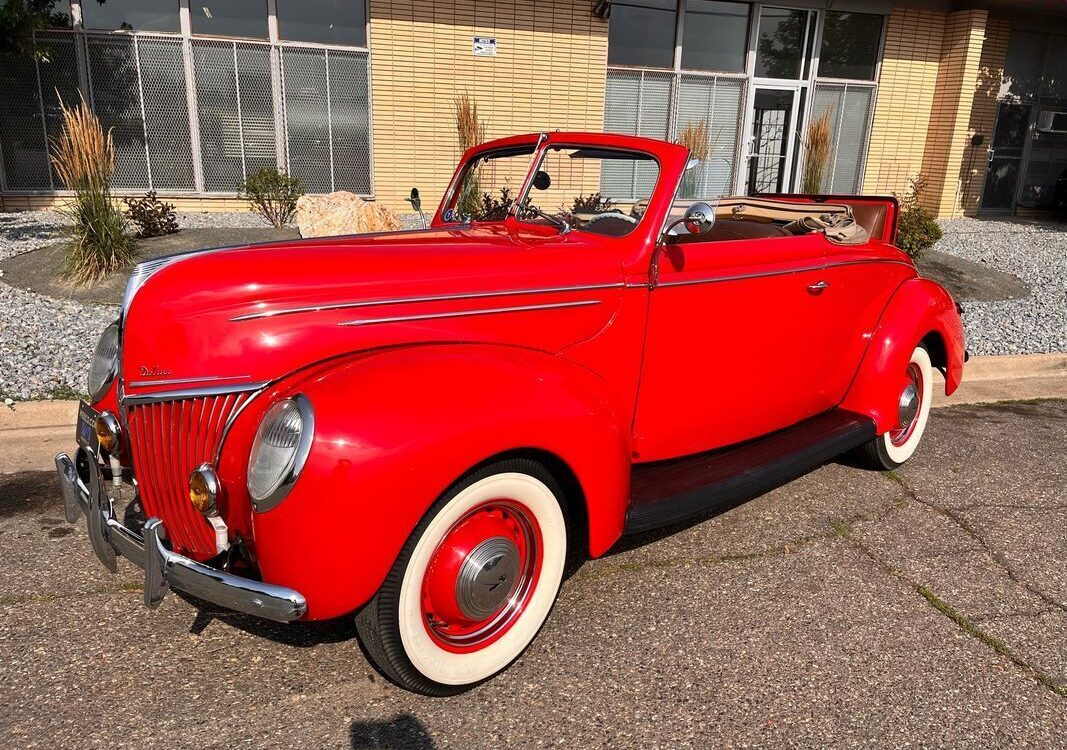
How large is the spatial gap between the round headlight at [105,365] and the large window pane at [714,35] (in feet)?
39.1

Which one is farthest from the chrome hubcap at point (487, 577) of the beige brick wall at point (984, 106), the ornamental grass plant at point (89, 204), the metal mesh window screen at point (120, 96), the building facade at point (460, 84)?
the beige brick wall at point (984, 106)

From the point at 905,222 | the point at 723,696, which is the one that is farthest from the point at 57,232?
the point at 905,222

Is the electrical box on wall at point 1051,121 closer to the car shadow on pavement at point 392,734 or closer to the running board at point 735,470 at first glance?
the running board at point 735,470

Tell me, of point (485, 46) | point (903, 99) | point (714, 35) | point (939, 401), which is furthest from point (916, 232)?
point (485, 46)

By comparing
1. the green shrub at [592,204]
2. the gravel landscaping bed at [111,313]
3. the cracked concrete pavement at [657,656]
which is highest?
the green shrub at [592,204]

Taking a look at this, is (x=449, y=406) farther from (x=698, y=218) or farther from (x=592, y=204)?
(x=592, y=204)

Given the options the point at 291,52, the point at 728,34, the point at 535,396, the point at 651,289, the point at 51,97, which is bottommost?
the point at 535,396

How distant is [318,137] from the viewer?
36.6ft

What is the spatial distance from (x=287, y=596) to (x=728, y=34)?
1329cm

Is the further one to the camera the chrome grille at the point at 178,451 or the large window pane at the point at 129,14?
the large window pane at the point at 129,14

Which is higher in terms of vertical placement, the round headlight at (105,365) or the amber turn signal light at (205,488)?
the round headlight at (105,365)

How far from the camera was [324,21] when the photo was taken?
1083cm

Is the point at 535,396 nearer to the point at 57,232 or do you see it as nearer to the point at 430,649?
the point at 430,649

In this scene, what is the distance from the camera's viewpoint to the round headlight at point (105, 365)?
2.67m
